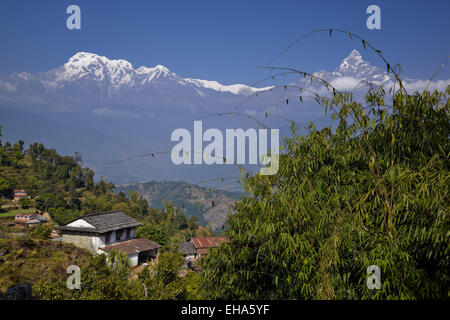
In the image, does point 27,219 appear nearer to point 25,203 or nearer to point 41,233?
point 25,203

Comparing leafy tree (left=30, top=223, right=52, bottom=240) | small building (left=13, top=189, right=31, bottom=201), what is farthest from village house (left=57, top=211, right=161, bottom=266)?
small building (left=13, top=189, right=31, bottom=201)

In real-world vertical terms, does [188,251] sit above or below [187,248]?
below

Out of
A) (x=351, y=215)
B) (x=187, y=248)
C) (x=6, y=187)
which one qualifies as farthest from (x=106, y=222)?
(x=6, y=187)

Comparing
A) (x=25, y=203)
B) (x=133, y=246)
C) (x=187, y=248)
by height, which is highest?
(x=25, y=203)

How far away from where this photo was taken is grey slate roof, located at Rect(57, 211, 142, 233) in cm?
2490

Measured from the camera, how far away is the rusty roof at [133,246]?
2464cm

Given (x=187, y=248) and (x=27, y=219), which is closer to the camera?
(x=27, y=219)

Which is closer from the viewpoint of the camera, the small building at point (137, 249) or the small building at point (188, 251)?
the small building at point (137, 249)

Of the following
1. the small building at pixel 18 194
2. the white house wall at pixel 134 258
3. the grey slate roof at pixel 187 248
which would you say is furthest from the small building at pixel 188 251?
the small building at pixel 18 194

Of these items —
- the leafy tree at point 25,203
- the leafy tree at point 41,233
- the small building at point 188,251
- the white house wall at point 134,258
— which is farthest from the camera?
the leafy tree at point 25,203

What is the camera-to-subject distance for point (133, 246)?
85.7 ft

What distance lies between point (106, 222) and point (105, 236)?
1.24 meters

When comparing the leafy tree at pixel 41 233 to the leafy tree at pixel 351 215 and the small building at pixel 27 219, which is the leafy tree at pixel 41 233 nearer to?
the small building at pixel 27 219
